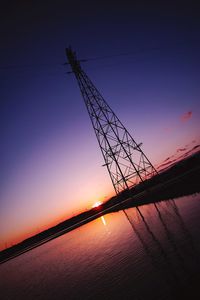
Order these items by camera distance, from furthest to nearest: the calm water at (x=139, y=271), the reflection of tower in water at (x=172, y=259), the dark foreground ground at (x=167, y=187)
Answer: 1. the dark foreground ground at (x=167, y=187)
2. the calm water at (x=139, y=271)
3. the reflection of tower in water at (x=172, y=259)

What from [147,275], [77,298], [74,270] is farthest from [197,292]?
[74,270]

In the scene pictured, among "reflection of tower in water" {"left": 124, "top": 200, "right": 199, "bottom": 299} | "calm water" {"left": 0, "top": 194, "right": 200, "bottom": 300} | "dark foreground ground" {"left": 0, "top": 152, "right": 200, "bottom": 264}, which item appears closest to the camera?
"reflection of tower in water" {"left": 124, "top": 200, "right": 199, "bottom": 299}

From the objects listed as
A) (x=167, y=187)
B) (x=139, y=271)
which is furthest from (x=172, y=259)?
(x=167, y=187)

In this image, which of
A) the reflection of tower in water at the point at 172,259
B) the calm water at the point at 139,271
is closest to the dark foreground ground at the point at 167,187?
the reflection of tower in water at the point at 172,259

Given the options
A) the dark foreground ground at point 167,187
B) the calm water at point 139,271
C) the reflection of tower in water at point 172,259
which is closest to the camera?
the reflection of tower in water at point 172,259

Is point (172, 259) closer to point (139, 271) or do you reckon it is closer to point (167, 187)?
Result: point (139, 271)

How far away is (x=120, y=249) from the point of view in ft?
36.3

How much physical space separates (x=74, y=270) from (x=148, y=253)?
5.19m

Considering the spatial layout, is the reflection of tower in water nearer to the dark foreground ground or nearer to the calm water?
the calm water

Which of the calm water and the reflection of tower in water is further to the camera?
the calm water

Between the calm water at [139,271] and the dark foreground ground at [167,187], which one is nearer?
the calm water at [139,271]

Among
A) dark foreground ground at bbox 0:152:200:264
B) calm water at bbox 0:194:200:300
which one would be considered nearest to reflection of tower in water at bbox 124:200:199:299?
calm water at bbox 0:194:200:300

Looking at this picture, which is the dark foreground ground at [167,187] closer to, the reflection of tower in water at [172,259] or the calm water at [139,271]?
the reflection of tower in water at [172,259]

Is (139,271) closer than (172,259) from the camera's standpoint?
No
